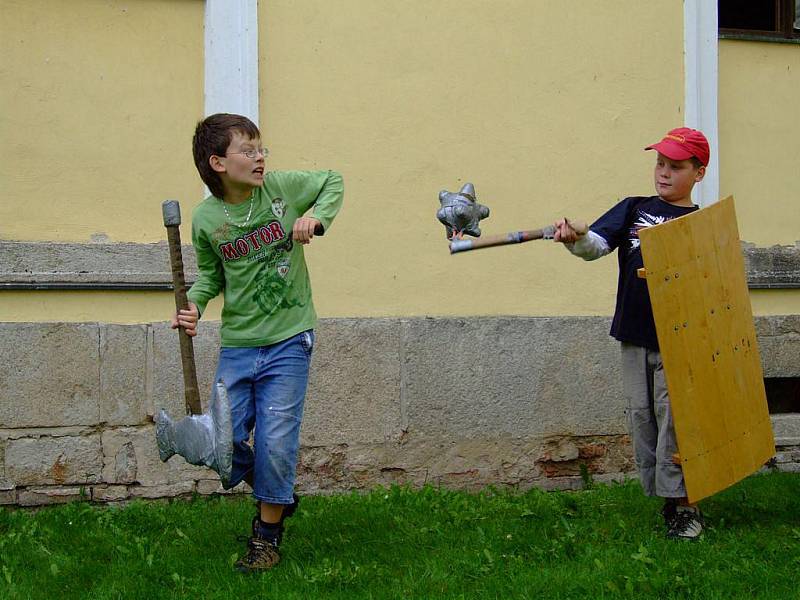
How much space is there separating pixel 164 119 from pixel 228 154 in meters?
1.36

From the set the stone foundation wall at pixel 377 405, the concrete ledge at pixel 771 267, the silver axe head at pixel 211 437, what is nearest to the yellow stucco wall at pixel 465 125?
the stone foundation wall at pixel 377 405

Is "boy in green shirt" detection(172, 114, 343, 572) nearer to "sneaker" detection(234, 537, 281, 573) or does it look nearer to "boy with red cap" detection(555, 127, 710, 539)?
"sneaker" detection(234, 537, 281, 573)

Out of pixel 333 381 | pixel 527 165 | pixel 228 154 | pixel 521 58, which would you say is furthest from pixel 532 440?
pixel 228 154

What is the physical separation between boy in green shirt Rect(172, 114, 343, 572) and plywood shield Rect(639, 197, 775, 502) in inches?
50.3

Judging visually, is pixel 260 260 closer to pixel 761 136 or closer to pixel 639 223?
pixel 639 223

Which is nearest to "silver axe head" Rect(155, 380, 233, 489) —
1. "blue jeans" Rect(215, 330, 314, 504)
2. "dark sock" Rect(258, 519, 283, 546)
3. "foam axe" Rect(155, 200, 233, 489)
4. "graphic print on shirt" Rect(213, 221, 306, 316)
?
"foam axe" Rect(155, 200, 233, 489)

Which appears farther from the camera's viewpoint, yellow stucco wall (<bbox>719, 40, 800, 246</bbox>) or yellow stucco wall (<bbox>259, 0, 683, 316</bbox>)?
yellow stucco wall (<bbox>719, 40, 800, 246</bbox>)

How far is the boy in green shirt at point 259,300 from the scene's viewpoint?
3645mm

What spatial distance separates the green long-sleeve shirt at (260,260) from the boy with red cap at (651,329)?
45.7 inches

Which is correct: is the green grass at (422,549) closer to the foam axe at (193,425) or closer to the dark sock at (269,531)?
the dark sock at (269,531)

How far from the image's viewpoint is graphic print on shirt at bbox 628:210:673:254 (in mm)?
4074

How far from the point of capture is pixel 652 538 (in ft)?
13.0

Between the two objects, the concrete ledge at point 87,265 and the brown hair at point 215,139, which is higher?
the brown hair at point 215,139

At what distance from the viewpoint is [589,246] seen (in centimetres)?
386
